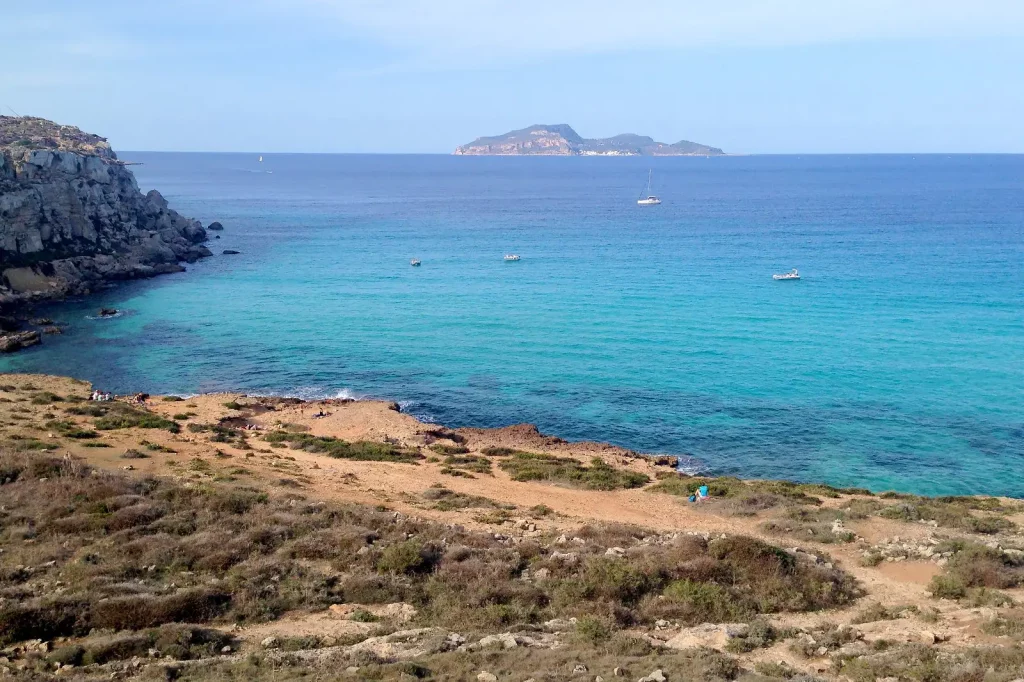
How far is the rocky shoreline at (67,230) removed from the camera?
66.2 metres

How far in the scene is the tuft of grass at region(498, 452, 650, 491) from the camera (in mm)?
31484

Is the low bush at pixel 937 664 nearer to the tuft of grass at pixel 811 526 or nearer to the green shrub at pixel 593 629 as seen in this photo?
the green shrub at pixel 593 629

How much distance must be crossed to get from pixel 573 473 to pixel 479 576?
14.1 m

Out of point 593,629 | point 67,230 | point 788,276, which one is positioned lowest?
point 593,629

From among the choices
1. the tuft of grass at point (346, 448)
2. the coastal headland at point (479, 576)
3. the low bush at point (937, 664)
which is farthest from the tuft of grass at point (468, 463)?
the low bush at point (937, 664)

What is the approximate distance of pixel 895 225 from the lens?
117 meters

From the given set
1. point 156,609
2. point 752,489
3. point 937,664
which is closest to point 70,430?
point 156,609

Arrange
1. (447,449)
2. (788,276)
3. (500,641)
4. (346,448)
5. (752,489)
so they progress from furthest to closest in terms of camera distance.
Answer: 1. (788,276)
2. (447,449)
3. (346,448)
4. (752,489)
5. (500,641)

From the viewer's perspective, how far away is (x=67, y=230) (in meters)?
74.6

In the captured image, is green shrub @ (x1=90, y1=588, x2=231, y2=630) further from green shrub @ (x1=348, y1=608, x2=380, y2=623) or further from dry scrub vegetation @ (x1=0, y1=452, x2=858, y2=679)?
green shrub @ (x1=348, y1=608, x2=380, y2=623)

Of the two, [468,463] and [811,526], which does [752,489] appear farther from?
[468,463]

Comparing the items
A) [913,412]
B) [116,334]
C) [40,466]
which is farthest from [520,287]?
[40,466]

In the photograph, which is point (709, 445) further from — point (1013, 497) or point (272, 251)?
point (272, 251)

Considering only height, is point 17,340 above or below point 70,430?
above
